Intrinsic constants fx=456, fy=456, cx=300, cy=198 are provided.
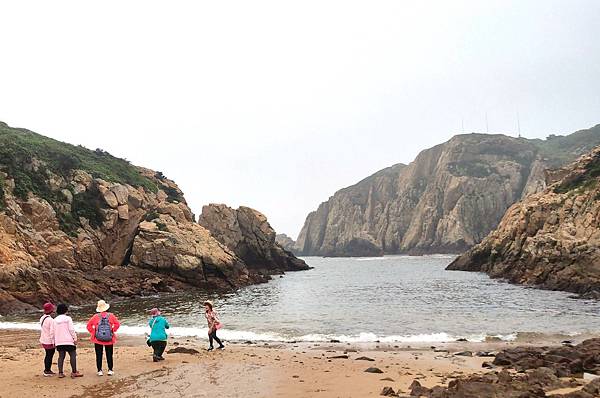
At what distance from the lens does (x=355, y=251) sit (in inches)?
6442

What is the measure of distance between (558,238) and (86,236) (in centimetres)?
4114

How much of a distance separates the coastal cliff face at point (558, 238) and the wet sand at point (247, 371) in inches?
881

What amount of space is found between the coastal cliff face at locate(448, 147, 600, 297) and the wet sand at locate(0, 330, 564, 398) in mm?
22389

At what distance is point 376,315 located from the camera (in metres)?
24.9

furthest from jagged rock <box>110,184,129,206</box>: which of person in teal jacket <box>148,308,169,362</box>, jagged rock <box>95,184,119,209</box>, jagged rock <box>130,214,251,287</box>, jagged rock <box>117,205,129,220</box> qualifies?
person in teal jacket <box>148,308,169,362</box>

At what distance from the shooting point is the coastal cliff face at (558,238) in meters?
35.0

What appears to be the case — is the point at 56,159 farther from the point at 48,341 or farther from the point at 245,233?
the point at 48,341

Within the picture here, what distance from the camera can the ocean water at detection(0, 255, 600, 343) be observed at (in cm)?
1947

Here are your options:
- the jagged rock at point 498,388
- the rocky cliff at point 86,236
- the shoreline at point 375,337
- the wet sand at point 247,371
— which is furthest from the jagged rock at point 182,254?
the jagged rock at point 498,388

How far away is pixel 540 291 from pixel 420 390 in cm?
3067

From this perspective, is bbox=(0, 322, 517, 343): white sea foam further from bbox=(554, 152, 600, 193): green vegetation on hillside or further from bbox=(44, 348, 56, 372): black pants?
bbox=(554, 152, 600, 193): green vegetation on hillside

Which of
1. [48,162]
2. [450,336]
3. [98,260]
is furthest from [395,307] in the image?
[48,162]

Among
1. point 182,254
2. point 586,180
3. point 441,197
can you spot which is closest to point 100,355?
point 182,254

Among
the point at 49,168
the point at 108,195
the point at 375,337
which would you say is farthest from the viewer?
the point at 108,195
